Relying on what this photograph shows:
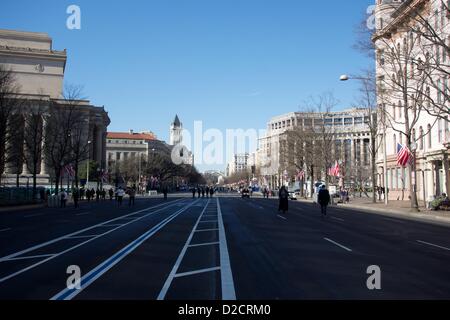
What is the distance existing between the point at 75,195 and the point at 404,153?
99.3 feet

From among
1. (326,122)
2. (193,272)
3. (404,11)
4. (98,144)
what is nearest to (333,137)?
(326,122)

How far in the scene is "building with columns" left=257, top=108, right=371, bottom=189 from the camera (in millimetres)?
73688

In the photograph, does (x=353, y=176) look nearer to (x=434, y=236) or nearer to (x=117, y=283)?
(x=434, y=236)

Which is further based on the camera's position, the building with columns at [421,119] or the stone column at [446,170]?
the stone column at [446,170]

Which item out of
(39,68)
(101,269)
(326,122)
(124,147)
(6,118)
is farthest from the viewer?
(124,147)

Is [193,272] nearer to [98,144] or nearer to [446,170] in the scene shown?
[446,170]

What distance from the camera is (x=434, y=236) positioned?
60.3ft

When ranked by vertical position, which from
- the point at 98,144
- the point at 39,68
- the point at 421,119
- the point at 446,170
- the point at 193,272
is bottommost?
the point at 193,272

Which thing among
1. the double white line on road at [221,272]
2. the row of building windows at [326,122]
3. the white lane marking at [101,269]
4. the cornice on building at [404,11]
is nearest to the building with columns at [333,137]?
the row of building windows at [326,122]

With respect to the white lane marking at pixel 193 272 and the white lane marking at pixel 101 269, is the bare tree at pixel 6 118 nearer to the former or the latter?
the white lane marking at pixel 101 269

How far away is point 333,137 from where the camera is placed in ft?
282

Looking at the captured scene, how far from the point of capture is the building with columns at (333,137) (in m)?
73.7

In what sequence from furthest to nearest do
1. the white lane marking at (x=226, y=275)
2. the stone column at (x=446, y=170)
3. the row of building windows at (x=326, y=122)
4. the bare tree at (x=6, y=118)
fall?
the row of building windows at (x=326, y=122) → the stone column at (x=446, y=170) → the bare tree at (x=6, y=118) → the white lane marking at (x=226, y=275)

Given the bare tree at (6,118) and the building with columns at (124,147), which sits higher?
the building with columns at (124,147)
